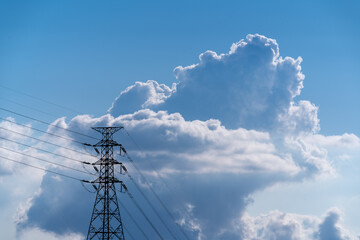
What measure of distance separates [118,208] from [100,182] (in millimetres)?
6232

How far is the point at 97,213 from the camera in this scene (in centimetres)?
10238

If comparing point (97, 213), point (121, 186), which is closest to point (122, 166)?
point (121, 186)

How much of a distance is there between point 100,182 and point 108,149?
7011 millimetres

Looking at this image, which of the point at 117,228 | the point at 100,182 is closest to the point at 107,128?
the point at 100,182

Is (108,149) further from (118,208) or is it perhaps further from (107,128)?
(118,208)

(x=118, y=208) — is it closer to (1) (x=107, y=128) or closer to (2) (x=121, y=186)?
(2) (x=121, y=186)

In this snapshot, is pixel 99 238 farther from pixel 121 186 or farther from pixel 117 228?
pixel 121 186

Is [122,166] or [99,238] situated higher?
[122,166]

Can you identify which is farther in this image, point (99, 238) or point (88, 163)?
point (88, 163)

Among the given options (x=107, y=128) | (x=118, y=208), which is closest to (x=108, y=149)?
(x=107, y=128)

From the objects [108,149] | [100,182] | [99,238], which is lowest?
[99,238]

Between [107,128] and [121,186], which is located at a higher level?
[107,128]

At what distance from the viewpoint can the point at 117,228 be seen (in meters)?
101

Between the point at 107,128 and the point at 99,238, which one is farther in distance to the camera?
the point at 107,128
